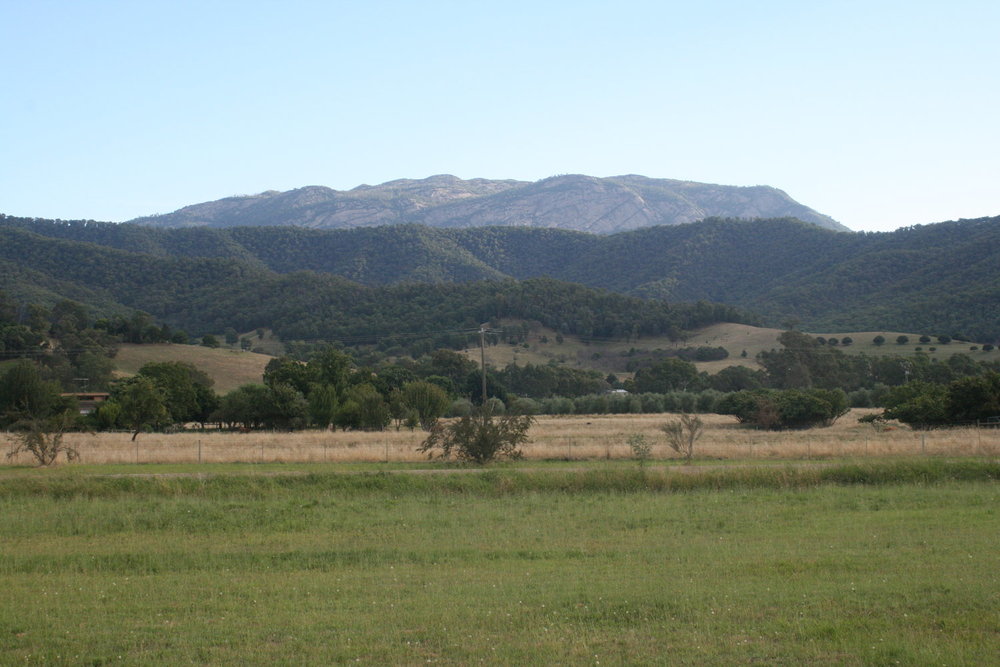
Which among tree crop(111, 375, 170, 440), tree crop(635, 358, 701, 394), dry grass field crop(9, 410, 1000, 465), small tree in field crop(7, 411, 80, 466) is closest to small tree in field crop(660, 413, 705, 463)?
dry grass field crop(9, 410, 1000, 465)

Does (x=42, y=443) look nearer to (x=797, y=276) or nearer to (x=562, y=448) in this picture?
(x=562, y=448)

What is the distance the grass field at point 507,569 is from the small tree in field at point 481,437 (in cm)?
538

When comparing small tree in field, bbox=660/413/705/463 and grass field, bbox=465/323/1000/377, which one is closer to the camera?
small tree in field, bbox=660/413/705/463

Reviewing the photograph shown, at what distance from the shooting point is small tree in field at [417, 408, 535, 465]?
99.7 feet

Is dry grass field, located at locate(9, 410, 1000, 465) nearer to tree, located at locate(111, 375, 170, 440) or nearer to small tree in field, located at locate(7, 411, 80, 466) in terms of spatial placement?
small tree in field, located at locate(7, 411, 80, 466)

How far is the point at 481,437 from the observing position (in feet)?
99.7

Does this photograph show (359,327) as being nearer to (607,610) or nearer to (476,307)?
(476,307)

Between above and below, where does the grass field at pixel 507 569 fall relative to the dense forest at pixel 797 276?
below

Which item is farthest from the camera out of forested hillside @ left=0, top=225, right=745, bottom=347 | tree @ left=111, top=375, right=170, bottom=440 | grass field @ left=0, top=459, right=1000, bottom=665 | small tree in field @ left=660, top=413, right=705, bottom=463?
forested hillside @ left=0, top=225, right=745, bottom=347

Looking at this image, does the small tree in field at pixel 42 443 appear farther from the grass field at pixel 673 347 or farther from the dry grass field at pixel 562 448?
the grass field at pixel 673 347

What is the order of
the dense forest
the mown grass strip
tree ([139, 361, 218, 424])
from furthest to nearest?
the dense forest
tree ([139, 361, 218, 424])
the mown grass strip

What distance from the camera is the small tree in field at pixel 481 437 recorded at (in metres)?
30.4

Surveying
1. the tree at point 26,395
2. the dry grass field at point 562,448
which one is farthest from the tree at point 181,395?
the dry grass field at point 562,448

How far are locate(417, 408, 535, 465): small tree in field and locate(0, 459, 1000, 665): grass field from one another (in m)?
5.38
